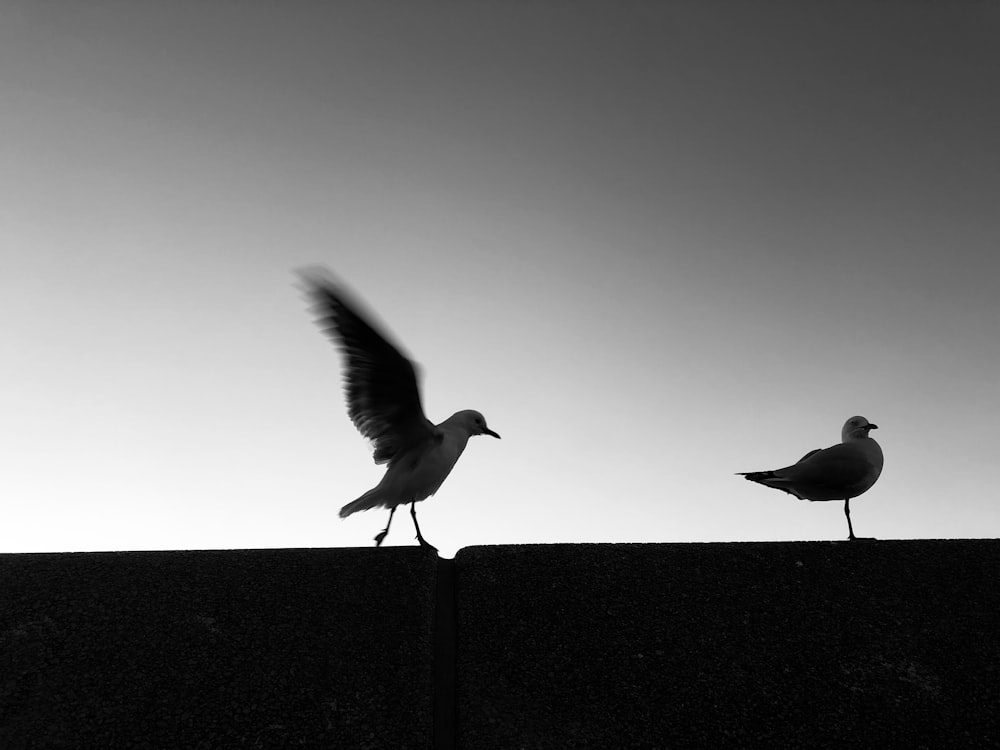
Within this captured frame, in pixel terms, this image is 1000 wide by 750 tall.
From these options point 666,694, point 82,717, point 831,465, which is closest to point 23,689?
point 82,717

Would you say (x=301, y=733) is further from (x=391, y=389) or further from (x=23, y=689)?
(x=391, y=389)

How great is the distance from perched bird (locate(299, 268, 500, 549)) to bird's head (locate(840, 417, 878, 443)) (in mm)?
2569

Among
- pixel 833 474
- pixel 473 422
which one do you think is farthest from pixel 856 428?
pixel 473 422

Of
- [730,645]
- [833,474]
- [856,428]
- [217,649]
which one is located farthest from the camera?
[856,428]

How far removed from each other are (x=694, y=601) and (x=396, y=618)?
0.95 metres

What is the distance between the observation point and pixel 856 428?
493 centimetres

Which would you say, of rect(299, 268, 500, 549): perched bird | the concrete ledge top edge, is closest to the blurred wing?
rect(299, 268, 500, 549): perched bird

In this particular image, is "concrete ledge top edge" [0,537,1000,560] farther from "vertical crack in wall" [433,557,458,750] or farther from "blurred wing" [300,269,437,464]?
"blurred wing" [300,269,437,464]

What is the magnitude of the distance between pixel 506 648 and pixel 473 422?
2.86 metres

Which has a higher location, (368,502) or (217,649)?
(368,502)

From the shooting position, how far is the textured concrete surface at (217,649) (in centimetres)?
199

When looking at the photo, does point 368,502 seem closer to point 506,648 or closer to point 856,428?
point 506,648

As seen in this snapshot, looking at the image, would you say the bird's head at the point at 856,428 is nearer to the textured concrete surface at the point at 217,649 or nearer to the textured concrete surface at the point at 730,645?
the textured concrete surface at the point at 730,645

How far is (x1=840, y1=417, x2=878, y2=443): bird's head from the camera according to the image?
4.92 metres
